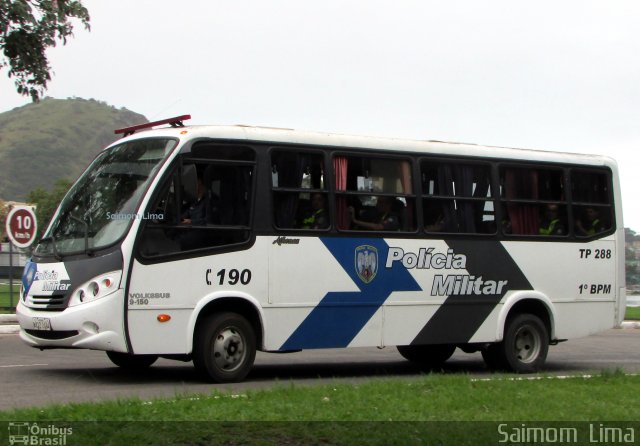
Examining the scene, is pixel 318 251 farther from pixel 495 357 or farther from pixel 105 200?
pixel 495 357

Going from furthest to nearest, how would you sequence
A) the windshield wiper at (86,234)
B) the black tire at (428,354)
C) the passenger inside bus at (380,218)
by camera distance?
1. the black tire at (428,354)
2. the passenger inside bus at (380,218)
3. the windshield wiper at (86,234)

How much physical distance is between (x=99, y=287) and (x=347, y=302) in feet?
10.4

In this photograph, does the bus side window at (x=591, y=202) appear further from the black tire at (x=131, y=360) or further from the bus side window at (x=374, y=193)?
the black tire at (x=131, y=360)

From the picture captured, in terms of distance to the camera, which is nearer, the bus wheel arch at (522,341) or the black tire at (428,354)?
the bus wheel arch at (522,341)

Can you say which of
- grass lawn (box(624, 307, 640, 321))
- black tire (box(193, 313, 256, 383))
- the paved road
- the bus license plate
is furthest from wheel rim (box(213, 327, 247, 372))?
grass lawn (box(624, 307, 640, 321))

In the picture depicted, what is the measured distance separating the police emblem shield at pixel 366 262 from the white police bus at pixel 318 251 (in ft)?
0.08

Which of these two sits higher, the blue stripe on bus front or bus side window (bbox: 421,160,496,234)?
bus side window (bbox: 421,160,496,234)

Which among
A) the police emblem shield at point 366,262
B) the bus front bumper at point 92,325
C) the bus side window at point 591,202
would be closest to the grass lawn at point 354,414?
the bus front bumper at point 92,325

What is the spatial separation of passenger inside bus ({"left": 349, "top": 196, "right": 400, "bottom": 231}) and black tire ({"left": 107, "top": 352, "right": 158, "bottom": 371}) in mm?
3017

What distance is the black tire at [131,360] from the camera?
13375 mm

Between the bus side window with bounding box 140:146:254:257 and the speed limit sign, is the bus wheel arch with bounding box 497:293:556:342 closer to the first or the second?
the bus side window with bounding box 140:146:254:257

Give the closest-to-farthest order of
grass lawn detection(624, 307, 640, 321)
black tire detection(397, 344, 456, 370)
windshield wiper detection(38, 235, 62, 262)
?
1. windshield wiper detection(38, 235, 62, 262)
2. black tire detection(397, 344, 456, 370)
3. grass lawn detection(624, 307, 640, 321)

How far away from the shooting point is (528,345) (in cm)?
1504

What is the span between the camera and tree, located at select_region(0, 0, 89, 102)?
55.2 ft
